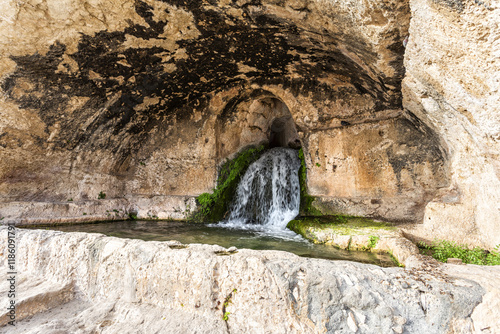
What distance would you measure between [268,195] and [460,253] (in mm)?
4129

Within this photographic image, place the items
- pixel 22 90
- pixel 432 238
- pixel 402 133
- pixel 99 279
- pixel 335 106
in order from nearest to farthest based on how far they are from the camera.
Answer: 1. pixel 99 279
2. pixel 432 238
3. pixel 22 90
4. pixel 402 133
5. pixel 335 106

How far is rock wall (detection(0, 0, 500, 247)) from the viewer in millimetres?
2648

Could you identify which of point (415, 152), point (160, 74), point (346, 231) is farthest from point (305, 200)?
point (160, 74)

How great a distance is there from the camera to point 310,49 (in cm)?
460

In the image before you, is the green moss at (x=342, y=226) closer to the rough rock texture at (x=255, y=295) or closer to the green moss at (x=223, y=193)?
the rough rock texture at (x=255, y=295)

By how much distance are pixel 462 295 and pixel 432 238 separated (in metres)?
2.38

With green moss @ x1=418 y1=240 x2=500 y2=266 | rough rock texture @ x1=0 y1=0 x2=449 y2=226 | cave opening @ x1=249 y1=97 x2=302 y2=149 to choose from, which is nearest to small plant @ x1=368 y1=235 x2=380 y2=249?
green moss @ x1=418 y1=240 x2=500 y2=266

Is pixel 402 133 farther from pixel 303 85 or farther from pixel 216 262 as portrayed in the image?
pixel 216 262

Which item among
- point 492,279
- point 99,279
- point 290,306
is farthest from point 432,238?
point 99,279

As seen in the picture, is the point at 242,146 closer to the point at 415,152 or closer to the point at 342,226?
the point at 342,226

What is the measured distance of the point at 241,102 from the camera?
7.27 metres

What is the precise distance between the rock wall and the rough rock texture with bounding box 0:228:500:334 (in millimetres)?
1503

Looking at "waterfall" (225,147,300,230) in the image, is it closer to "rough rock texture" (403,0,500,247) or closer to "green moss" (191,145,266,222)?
"green moss" (191,145,266,222)

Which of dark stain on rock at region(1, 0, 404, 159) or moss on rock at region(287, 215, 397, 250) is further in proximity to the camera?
dark stain on rock at region(1, 0, 404, 159)
